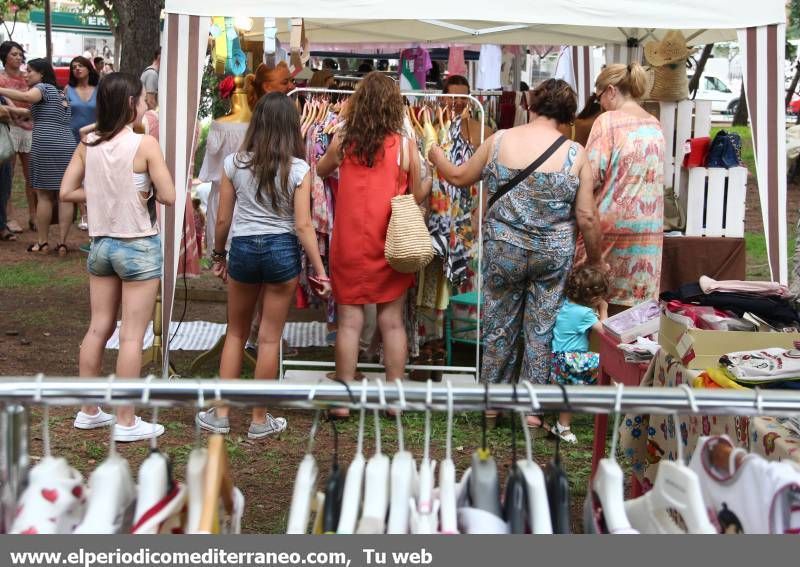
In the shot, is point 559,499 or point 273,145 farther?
point 273,145

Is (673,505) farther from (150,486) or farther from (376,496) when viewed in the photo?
(150,486)

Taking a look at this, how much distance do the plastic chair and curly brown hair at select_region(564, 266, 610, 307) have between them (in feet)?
3.61

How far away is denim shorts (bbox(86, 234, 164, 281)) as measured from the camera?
15.4 feet

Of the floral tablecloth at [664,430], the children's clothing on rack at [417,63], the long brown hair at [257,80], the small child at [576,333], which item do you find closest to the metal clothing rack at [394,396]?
the floral tablecloth at [664,430]

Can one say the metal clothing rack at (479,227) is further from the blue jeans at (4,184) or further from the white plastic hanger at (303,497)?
the blue jeans at (4,184)

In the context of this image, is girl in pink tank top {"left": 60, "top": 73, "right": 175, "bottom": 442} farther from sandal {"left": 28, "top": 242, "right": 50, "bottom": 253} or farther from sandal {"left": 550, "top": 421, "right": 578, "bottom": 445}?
sandal {"left": 28, "top": 242, "right": 50, "bottom": 253}

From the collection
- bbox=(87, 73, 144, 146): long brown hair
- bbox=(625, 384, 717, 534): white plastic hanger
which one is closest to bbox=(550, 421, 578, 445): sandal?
bbox=(87, 73, 144, 146): long brown hair

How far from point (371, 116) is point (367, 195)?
0.38 metres

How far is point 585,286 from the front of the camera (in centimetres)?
516

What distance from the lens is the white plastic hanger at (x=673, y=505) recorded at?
1860mm
